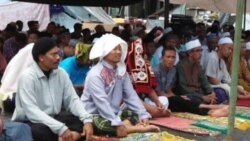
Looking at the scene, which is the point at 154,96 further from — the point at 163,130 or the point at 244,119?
the point at 244,119

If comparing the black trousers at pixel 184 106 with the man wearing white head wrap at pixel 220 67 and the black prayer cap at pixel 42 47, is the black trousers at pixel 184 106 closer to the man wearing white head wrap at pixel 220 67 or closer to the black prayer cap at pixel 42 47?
the man wearing white head wrap at pixel 220 67

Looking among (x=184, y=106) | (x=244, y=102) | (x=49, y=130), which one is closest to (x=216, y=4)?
(x=244, y=102)

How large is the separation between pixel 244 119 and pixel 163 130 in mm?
1308

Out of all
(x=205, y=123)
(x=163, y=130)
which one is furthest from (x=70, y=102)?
(x=205, y=123)

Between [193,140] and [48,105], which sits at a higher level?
[48,105]

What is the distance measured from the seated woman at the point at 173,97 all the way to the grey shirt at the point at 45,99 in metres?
1.97

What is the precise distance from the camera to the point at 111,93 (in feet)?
17.8

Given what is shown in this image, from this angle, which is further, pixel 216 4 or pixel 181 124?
pixel 216 4

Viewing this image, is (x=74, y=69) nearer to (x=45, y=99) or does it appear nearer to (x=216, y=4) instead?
(x=45, y=99)

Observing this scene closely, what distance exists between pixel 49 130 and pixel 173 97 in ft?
7.91

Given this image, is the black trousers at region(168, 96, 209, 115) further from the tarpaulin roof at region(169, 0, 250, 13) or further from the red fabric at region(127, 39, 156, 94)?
the tarpaulin roof at region(169, 0, 250, 13)

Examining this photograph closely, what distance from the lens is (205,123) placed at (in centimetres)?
604

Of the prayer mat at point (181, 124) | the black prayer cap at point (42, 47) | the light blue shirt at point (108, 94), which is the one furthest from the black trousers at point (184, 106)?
the black prayer cap at point (42, 47)

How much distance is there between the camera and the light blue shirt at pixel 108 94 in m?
5.18
